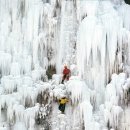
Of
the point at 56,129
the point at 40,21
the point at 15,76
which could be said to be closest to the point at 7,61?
the point at 15,76

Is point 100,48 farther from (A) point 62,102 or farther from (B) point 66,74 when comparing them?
(A) point 62,102

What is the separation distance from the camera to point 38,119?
57.1 feet

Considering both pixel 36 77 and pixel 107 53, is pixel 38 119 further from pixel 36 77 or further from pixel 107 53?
pixel 107 53

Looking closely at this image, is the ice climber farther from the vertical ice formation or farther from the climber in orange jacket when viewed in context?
the climber in orange jacket

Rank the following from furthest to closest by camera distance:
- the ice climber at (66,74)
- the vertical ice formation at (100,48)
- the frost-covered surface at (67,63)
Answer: the ice climber at (66,74) < the vertical ice formation at (100,48) < the frost-covered surface at (67,63)

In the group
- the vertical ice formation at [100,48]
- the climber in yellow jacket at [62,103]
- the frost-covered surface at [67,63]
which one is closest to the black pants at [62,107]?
the climber in yellow jacket at [62,103]

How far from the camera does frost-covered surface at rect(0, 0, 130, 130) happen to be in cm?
1688

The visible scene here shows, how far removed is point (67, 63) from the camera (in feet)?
59.2

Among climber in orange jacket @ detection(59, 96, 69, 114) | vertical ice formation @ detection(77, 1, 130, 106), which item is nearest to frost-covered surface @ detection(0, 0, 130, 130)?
vertical ice formation @ detection(77, 1, 130, 106)

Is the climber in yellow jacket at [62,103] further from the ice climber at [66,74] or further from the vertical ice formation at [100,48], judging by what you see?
the vertical ice formation at [100,48]

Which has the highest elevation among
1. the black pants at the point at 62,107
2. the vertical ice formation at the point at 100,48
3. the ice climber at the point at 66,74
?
the vertical ice formation at the point at 100,48

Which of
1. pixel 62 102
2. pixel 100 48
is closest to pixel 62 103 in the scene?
pixel 62 102

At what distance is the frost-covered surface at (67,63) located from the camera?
55.4ft

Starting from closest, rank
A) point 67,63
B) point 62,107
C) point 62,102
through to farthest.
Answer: point 62,102 < point 62,107 < point 67,63
